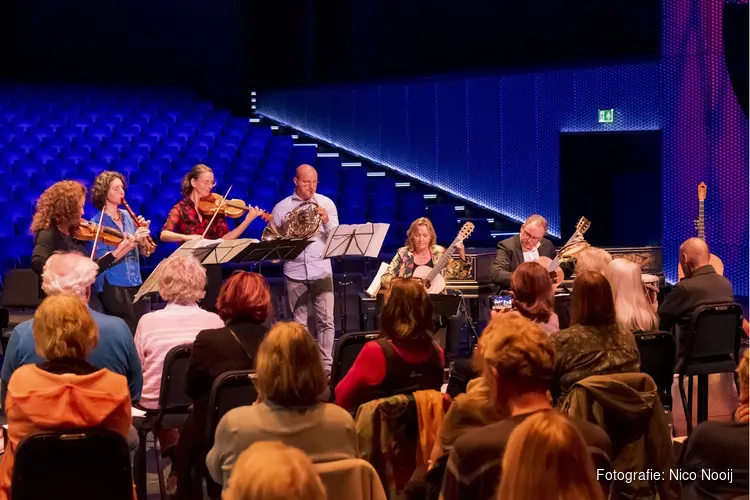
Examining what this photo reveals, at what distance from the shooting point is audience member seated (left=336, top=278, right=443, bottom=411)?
3.71 metres

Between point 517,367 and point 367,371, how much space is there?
1062 millimetres

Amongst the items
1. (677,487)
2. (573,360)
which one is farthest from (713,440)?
(573,360)

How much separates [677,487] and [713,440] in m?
0.57

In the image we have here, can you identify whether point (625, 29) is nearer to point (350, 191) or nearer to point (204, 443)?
point (350, 191)

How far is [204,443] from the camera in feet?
12.8

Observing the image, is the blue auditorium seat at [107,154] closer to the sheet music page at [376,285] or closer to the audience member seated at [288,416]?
the sheet music page at [376,285]

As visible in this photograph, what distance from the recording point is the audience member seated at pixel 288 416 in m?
2.90

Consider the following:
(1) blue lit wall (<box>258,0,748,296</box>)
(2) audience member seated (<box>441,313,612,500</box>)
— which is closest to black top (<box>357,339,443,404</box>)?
(2) audience member seated (<box>441,313,612,500</box>)

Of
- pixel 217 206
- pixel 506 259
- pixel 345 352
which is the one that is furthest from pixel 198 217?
pixel 345 352

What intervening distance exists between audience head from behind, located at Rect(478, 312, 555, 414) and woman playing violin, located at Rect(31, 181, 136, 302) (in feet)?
13.0

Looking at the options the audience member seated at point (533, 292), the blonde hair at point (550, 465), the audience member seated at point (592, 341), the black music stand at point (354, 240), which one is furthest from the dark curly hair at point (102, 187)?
the blonde hair at point (550, 465)

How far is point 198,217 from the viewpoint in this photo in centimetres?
723

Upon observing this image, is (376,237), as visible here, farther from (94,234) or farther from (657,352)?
(657,352)

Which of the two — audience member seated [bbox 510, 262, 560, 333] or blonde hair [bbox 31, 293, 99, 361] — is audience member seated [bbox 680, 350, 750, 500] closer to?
audience member seated [bbox 510, 262, 560, 333]
